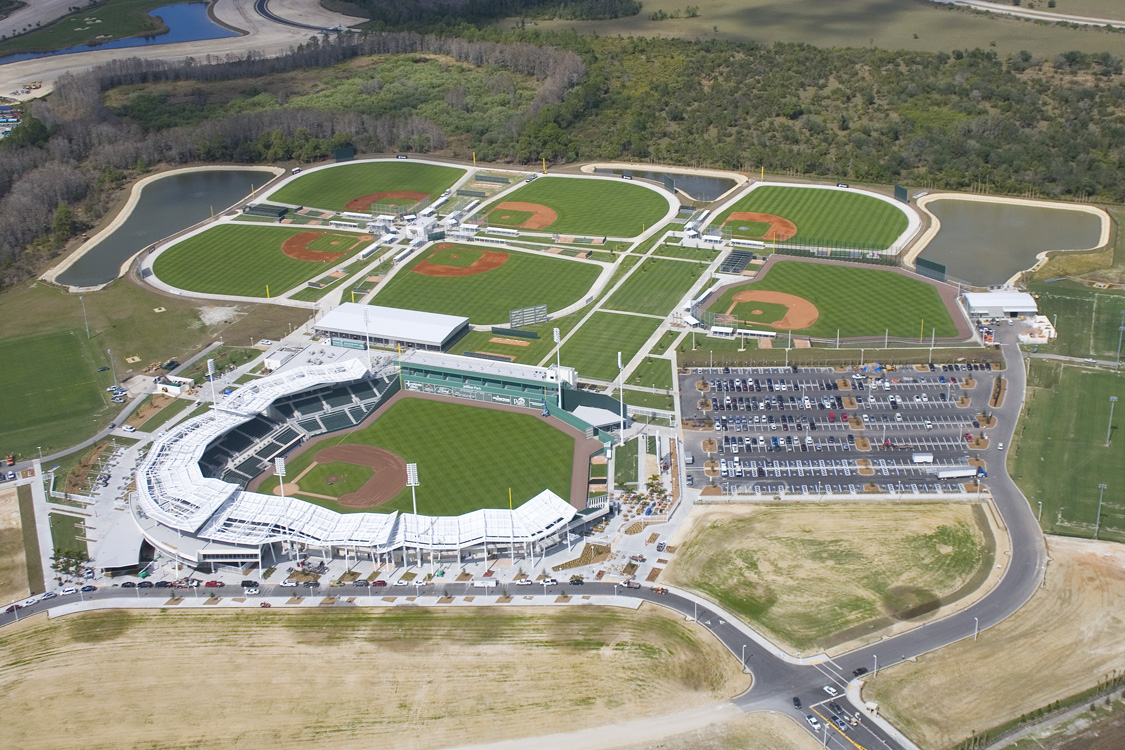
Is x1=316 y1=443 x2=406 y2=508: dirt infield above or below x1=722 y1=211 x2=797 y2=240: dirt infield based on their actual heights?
below

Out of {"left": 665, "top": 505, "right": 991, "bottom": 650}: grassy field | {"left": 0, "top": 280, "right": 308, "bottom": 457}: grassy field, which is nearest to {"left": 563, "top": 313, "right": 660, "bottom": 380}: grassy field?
{"left": 665, "top": 505, "right": 991, "bottom": 650}: grassy field

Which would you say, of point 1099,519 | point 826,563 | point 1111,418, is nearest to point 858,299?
point 1111,418

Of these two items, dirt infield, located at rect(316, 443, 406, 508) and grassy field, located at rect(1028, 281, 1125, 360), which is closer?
dirt infield, located at rect(316, 443, 406, 508)

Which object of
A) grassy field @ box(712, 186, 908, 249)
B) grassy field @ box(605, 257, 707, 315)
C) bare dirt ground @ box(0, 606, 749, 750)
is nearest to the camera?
bare dirt ground @ box(0, 606, 749, 750)

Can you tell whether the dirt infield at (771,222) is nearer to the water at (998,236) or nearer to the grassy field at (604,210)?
the grassy field at (604,210)

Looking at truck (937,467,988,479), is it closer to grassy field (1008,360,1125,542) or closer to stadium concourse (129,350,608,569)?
grassy field (1008,360,1125,542)

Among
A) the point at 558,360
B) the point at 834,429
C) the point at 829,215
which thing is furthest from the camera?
the point at 829,215

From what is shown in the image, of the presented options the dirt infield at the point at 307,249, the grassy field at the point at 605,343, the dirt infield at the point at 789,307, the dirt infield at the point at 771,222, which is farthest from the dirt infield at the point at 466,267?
the dirt infield at the point at 789,307

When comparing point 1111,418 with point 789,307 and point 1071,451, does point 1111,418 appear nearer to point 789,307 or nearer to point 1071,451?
point 1071,451
